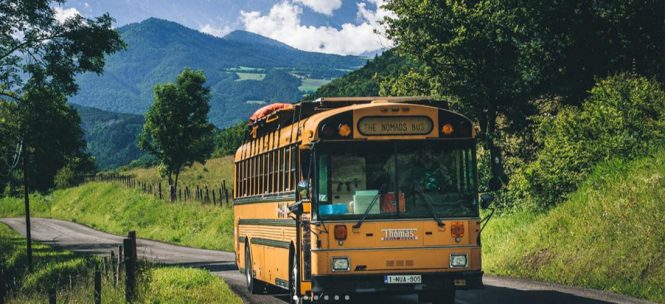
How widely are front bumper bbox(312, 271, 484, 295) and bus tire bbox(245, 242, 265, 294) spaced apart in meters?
6.33

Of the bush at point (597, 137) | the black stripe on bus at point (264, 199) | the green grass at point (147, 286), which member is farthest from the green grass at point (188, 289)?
the bush at point (597, 137)

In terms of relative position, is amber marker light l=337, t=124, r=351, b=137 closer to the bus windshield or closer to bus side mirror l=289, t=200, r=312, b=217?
the bus windshield

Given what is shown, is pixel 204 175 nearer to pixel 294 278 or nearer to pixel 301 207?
pixel 294 278

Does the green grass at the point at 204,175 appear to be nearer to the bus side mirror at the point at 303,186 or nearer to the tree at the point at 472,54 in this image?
the tree at the point at 472,54

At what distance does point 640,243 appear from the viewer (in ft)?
58.9

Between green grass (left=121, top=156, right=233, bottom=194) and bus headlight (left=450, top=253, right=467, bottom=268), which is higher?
green grass (left=121, top=156, right=233, bottom=194)

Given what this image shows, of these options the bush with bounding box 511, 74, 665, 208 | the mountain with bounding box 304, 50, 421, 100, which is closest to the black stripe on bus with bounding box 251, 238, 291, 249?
the bush with bounding box 511, 74, 665, 208

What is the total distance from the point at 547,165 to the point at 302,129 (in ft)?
42.1

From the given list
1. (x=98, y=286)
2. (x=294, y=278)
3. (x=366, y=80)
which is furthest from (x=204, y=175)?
(x=294, y=278)

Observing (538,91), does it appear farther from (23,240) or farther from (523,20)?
(23,240)

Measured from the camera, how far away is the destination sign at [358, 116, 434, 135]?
13.8m

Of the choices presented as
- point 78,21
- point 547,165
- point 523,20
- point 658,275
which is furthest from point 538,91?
point 658,275

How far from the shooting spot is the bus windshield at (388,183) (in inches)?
535

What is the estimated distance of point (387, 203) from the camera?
1361cm
